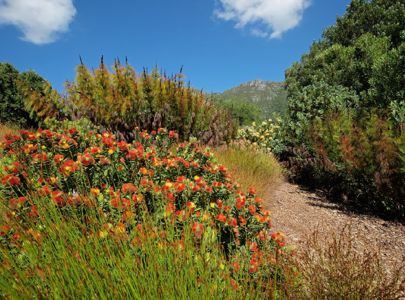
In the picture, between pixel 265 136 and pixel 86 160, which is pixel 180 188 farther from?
pixel 265 136

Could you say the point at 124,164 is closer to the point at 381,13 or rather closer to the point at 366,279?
the point at 366,279

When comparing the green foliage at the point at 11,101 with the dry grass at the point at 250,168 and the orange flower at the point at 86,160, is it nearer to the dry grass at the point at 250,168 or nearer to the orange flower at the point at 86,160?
the dry grass at the point at 250,168

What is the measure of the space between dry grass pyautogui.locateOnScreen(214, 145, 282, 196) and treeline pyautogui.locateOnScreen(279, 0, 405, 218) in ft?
2.65

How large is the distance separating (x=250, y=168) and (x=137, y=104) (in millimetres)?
3568

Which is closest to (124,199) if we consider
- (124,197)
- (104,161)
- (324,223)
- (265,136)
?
(124,197)

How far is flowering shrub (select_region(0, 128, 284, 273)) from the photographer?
2301 millimetres

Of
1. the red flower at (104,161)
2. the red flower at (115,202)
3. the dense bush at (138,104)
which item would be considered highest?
the dense bush at (138,104)

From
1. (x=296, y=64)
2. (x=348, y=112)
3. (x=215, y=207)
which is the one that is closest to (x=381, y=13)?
(x=296, y=64)

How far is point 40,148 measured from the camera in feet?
12.5

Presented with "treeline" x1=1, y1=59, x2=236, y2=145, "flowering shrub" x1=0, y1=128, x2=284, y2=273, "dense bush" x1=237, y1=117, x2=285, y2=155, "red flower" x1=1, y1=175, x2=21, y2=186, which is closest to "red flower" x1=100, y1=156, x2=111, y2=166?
"flowering shrub" x1=0, y1=128, x2=284, y2=273

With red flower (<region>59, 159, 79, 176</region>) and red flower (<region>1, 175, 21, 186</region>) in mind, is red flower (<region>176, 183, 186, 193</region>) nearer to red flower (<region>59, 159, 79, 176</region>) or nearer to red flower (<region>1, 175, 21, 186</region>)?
red flower (<region>59, 159, 79, 176</region>)

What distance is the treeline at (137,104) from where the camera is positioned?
7820 mm

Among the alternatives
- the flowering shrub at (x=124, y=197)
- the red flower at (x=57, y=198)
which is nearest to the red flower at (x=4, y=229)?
the flowering shrub at (x=124, y=197)

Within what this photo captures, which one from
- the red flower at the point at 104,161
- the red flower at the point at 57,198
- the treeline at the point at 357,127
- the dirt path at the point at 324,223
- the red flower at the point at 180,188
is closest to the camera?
the red flower at the point at 57,198
